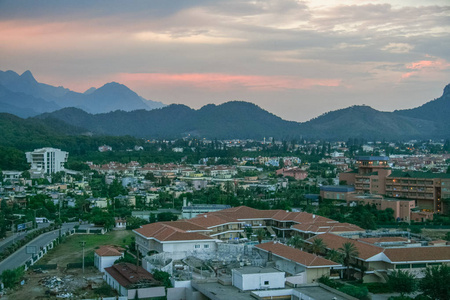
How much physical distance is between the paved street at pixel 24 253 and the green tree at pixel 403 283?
10.9 metres

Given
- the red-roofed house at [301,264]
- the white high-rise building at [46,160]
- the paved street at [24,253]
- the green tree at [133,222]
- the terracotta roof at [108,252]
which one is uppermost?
the white high-rise building at [46,160]

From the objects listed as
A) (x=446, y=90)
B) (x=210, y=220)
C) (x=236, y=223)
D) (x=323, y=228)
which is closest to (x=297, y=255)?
(x=323, y=228)

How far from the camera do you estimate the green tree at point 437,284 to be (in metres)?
14.5

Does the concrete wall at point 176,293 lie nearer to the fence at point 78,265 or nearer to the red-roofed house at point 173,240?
the red-roofed house at point 173,240

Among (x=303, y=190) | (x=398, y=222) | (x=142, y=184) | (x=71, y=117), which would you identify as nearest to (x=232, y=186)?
(x=303, y=190)

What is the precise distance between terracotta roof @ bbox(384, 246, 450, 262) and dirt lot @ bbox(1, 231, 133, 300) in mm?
7678

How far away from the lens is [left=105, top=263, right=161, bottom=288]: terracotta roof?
15.5 meters

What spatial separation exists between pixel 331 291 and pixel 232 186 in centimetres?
2357

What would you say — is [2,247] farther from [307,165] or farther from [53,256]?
[307,165]

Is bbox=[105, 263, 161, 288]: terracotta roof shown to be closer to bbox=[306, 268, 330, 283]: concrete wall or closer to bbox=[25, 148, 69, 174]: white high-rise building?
bbox=[306, 268, 330, 283]: concrete wall

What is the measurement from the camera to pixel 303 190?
3675 cm

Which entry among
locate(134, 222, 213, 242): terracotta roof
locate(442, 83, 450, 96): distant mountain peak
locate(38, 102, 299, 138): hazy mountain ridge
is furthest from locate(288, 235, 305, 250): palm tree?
locate(442, 83, 450, 96): distant mountain peak

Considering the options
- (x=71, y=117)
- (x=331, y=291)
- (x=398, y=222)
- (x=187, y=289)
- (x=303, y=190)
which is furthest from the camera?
(x=71, y=117)

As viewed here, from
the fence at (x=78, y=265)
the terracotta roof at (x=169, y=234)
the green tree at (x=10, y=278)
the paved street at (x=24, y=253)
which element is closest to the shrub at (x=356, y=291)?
the terracotta roof at (x=169, y=234)
